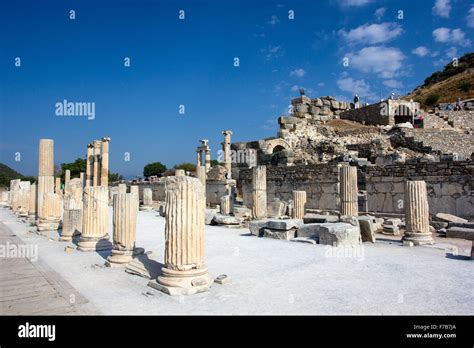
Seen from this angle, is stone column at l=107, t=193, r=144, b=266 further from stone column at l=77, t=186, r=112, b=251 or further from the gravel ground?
stone column at l=77, t=186, r=112, b=251

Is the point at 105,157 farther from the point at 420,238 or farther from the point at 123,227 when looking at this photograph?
the point at 420,238

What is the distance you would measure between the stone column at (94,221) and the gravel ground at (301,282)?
0.55m

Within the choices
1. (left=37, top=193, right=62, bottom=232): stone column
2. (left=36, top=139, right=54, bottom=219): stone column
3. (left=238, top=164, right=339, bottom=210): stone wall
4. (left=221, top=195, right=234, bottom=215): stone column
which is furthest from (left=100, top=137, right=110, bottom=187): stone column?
(left=37, top=193, right=62, bottom=232): stone column

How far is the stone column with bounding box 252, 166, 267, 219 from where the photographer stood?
15.2 meters

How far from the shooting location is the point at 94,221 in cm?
1013

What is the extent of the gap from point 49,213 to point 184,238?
10.7 metres

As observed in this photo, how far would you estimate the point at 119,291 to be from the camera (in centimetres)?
576

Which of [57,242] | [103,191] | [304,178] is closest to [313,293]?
[103,191]

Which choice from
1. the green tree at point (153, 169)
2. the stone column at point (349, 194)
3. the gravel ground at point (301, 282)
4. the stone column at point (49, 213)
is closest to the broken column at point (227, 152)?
the stone column at point (49, 213)

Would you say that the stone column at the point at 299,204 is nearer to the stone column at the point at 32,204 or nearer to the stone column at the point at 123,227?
the stone column at the point at 123,227

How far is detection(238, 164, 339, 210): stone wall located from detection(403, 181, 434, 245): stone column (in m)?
7.65

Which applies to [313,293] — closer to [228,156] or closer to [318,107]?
[228,156]

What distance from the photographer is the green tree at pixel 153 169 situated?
69.1 m

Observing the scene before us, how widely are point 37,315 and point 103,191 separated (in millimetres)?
6036
